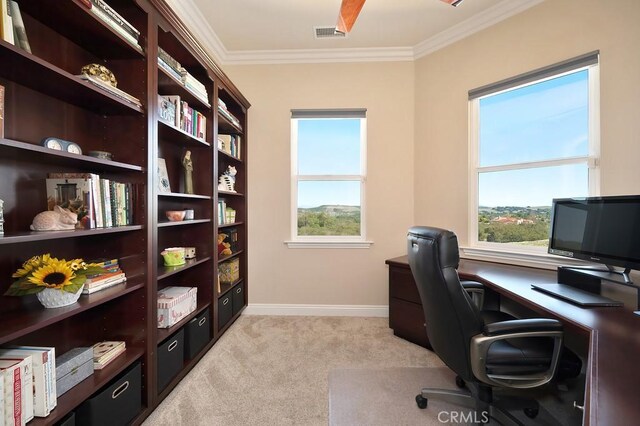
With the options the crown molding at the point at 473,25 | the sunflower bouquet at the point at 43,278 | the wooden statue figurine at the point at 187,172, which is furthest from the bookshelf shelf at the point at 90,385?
the crown molding at the point at 473,25

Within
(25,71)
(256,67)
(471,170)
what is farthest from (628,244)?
(256,67)

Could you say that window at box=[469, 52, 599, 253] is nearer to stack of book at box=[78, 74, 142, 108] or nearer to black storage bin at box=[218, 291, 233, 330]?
black storage bin at box=[218, 291, 233, 330]

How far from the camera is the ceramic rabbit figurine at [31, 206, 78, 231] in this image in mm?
1073

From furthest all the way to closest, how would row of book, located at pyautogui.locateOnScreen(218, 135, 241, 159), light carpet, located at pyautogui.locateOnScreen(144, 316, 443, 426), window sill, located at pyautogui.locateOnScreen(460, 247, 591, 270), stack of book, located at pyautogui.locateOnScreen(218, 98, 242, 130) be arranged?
row of book, located at pyautogui.locateOnScreen(218, 135, 241, 159) → stack of book, located at pyautogui.locateOnScreen(218, 98, 242, 130) → window sill, located at pyautogui.locateOnScreen(460, 247, 591, 270) → light carpet, located at pyautogui.locateOnScreen(144, 316, 443, 426)

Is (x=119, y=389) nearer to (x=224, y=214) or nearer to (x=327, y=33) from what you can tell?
(x=224, y=214)

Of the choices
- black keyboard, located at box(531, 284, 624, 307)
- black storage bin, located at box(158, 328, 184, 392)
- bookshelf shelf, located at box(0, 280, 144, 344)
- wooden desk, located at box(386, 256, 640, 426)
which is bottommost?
black storage bin, located at box(158, 328, 184, 392)

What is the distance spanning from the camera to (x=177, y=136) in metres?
1.89

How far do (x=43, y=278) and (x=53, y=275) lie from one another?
3cm

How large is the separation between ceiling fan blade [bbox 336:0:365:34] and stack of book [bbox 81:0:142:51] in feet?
3.99

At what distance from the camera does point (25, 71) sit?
1014 mm

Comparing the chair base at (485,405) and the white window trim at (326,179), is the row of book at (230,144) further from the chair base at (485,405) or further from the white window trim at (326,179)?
the chair base at (485,405)

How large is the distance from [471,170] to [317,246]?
1734 millimetres

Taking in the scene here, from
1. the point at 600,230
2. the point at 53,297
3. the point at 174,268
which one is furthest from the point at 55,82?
the point at 600,230

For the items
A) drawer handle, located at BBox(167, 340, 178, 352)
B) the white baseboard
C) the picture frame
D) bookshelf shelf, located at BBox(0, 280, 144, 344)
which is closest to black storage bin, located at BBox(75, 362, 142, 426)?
drawer handle, located at BBox(167, 340, 178, 352)
